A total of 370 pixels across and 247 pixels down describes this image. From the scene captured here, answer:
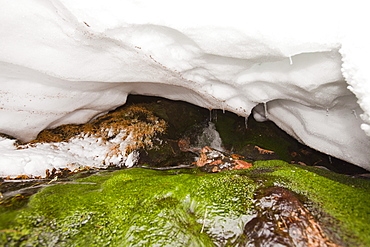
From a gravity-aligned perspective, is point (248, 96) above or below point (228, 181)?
above

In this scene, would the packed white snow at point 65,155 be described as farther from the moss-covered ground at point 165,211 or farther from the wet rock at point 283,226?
the wet rock at point 283,226

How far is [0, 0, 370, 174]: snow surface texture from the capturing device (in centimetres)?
290

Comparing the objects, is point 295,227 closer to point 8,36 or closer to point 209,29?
point 209,29

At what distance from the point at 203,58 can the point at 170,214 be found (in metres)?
2.85

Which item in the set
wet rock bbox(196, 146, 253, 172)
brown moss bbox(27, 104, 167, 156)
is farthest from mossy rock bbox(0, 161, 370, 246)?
brown moss bbox(27, 104, 167, 156)

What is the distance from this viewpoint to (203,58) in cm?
399

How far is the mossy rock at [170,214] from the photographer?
76.7 inches

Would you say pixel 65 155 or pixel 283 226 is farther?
pixel 65 155

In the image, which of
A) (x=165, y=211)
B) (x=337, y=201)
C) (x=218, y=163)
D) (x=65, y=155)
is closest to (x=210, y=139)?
(x=218, y=163)

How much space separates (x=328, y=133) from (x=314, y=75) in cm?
175

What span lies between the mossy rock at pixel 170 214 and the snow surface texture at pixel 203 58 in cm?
141

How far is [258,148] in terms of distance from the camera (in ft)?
22.2

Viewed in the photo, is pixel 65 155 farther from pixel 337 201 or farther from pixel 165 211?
pixel 337 201

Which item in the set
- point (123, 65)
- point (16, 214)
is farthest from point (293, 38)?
point (16, 214)
